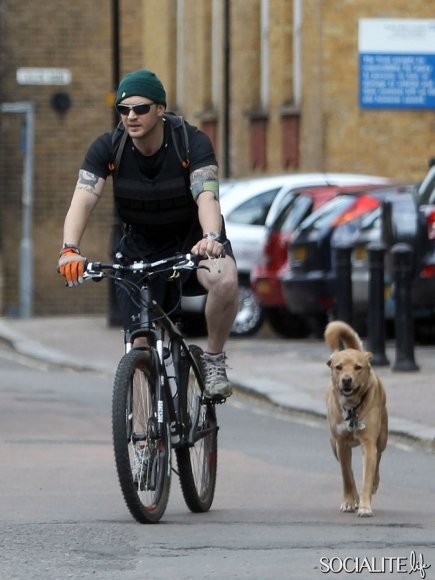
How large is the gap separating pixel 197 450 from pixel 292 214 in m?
13.5

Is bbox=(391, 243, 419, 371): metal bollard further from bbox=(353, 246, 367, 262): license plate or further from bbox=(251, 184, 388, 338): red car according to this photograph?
bbox=(251, 184, 388, 338): red car

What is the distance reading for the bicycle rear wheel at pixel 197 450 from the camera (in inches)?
358

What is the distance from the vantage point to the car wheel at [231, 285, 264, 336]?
24.0 meters

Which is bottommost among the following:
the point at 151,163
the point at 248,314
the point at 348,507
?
the point at 248,314

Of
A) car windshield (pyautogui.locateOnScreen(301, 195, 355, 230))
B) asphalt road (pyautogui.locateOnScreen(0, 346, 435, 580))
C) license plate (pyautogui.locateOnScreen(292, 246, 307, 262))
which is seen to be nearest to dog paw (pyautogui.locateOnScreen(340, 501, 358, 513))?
asphalt road (pyautogui.locateOnScreen(0, 346, 435, 580))

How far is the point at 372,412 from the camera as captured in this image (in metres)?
9.50

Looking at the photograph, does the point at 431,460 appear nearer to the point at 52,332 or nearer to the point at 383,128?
the point at 52,332

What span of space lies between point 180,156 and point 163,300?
2.00 ft

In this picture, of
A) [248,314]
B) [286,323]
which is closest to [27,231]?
[248,314]

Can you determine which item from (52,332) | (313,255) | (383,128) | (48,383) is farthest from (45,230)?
(48,383)

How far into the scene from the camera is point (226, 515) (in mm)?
9164

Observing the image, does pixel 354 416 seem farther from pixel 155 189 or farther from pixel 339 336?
pixel 155 189

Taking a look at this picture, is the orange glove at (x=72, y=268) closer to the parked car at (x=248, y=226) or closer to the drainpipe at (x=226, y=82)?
the parked car at (x=248, y=226)

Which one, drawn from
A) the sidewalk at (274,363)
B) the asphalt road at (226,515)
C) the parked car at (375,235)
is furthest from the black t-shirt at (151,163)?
the parked car at (375,235)
